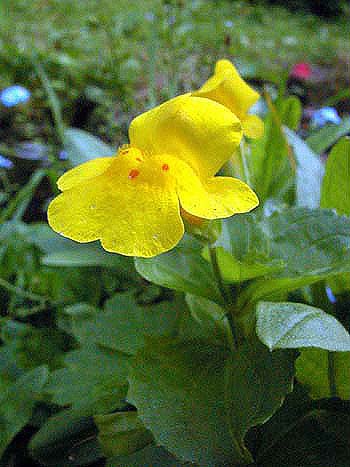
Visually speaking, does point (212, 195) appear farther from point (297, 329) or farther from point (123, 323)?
point (123, 323)

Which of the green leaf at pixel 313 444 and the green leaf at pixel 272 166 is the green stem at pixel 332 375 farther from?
the green leaf at pixel 272 166

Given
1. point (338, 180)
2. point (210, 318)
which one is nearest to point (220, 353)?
point (210, 318)

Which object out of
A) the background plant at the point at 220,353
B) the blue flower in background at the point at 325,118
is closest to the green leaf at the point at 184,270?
the background plant at the point at 220,353

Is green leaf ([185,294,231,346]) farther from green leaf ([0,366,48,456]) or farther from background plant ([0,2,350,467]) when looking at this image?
green leaf ([0,366,48,456])

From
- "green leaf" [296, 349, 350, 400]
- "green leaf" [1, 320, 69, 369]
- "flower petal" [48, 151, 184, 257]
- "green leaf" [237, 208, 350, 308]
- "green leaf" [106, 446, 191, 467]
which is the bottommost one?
"green leaf" [1, 320, 69, 369]

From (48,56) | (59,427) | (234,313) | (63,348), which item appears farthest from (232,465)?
(48,56)

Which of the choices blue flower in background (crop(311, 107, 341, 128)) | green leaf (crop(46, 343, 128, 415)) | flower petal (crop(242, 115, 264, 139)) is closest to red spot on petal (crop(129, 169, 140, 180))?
flower petal (crop(242, 115, 264, 139))
